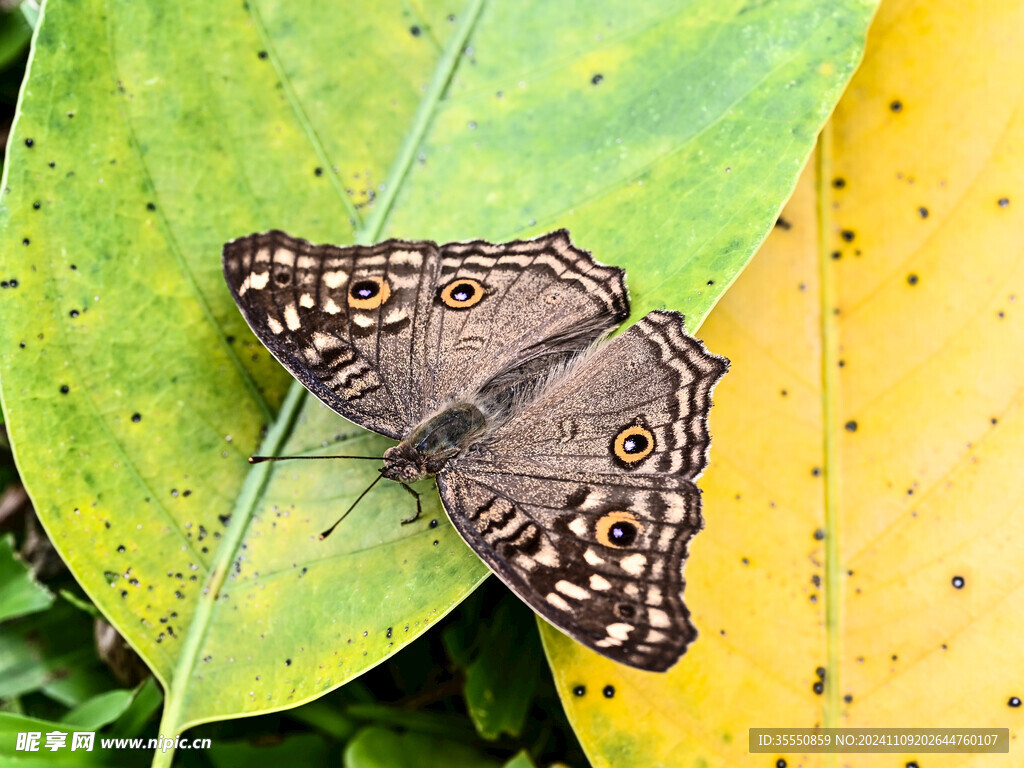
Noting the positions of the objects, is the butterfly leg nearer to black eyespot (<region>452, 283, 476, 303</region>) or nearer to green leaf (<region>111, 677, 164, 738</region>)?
black eyespot (<region>452, 283, 476, 303</region>)

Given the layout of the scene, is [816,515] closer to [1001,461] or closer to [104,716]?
[1001,461]

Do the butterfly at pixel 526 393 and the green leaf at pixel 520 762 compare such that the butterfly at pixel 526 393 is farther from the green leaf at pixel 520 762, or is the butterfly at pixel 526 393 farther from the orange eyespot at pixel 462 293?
the green leaf at pixel 520 762

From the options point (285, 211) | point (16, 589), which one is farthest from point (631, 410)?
point (16, 589)

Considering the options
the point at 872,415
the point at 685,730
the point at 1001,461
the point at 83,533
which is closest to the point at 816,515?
the point at 872,415

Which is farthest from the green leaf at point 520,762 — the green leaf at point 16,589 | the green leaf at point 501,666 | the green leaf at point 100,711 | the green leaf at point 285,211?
the green leaf at point 16,589

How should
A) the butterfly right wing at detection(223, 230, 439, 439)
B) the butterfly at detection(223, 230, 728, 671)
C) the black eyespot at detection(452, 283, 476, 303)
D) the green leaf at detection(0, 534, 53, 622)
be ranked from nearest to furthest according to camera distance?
the butterfly at detection(223, 230, 728, 671) < the butterfly right wing at detection(223, 230, 439, 439) < the black eyespot at detection(452, 283, 476, 303) < the green leaf at detection(0, 534, 53, 622)

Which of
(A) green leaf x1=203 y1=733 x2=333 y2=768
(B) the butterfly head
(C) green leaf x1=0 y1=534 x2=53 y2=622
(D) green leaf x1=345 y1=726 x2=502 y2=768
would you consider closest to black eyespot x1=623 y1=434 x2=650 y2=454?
(B) the butterfly head

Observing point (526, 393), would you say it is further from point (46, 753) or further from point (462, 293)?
point (46, 753)
